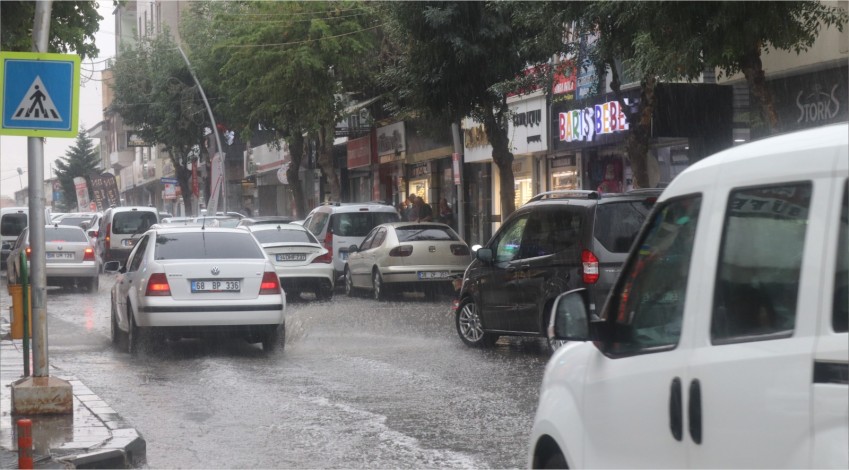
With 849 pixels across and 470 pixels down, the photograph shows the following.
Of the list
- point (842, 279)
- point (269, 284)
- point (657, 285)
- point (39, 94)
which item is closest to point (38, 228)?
point (39, 94)

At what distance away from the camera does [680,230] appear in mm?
3982

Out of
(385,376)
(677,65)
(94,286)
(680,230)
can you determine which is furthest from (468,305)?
(94,286)

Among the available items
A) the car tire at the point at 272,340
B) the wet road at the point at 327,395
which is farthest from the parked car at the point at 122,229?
the car tire at the point at 272,340

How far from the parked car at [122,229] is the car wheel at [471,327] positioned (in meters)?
20.4

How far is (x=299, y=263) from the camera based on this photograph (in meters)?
22.9

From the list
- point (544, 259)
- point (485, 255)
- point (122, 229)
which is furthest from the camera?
point (122, 229)

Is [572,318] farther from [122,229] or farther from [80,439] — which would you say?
[122,229]

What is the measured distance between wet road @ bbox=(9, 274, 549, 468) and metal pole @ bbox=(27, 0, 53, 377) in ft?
3.01

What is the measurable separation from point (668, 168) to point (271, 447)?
17.9m

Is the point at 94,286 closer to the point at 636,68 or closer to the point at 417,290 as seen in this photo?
the point at 417,290

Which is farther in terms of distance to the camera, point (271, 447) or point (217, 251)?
point (217, 251)

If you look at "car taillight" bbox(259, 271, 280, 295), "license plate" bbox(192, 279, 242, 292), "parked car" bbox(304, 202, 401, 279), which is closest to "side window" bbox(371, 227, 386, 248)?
"parked car" bbox(304, 202, 401, 279)

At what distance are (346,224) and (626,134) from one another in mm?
7231

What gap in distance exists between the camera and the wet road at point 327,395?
8.20 metres
